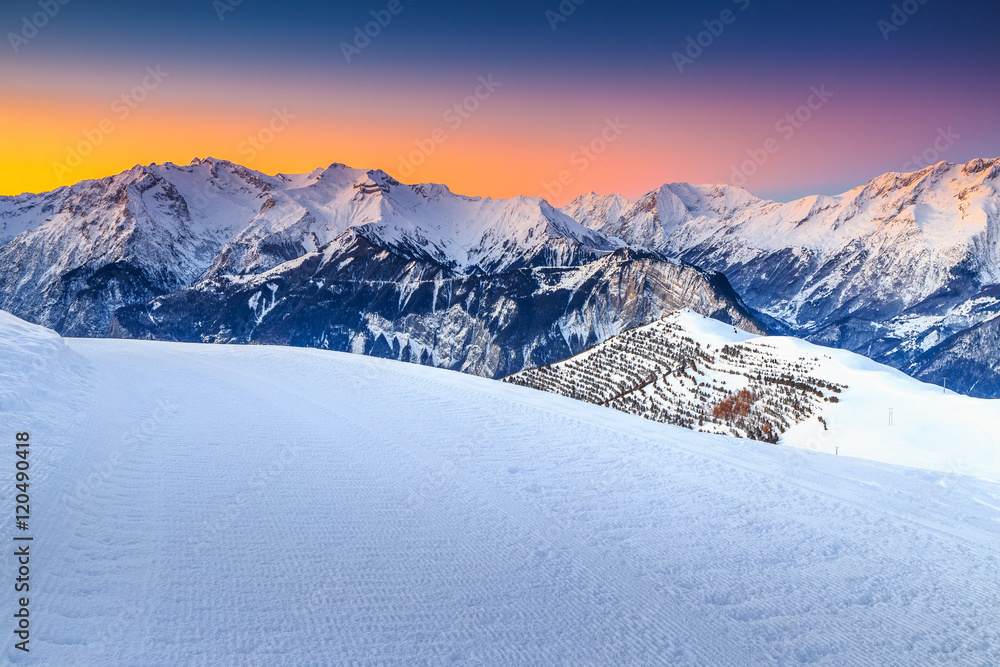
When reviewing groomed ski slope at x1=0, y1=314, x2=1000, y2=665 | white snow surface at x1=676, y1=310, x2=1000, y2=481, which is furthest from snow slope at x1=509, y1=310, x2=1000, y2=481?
groomed ski slope at x1=0, y1=314, x2=1000, y2=665

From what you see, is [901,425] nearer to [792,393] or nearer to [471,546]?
[792,393]

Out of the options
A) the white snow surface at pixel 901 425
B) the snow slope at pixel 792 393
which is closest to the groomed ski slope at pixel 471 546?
the white snow surface at pixel 901 425

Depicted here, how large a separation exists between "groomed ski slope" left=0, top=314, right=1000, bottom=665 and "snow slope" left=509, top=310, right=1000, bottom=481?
13.5m

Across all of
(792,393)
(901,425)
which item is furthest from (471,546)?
(792,393)

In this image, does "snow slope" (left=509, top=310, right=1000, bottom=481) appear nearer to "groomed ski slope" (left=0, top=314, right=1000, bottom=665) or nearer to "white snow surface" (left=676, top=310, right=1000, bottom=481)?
"white snow surface" (left=676, top=310, right=1000, bottom=481)

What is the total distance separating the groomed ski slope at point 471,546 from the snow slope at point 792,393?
44.1 ft

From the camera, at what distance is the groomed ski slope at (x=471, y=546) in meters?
4.18

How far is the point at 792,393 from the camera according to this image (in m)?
42.0

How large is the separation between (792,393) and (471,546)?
4309 centimetres

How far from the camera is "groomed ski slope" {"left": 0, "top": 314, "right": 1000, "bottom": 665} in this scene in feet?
13.7

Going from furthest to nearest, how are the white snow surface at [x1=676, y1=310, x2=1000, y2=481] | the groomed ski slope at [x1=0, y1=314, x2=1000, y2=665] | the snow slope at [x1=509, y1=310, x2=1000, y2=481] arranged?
the snow slope at [x1=509, y1=310, x2=1000, y2=481]
the white snow surface at [x1=676, y1=310, x2=1000, y2=481]
the groomed ski slope at [x1=0, y1=314, x2=1000, y2=665]

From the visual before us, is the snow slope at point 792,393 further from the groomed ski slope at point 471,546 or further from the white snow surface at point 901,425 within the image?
the groomed ski slope at point 471,546

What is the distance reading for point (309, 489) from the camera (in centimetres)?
698

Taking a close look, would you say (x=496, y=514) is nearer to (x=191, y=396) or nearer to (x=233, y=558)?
(x=233, y=558)
